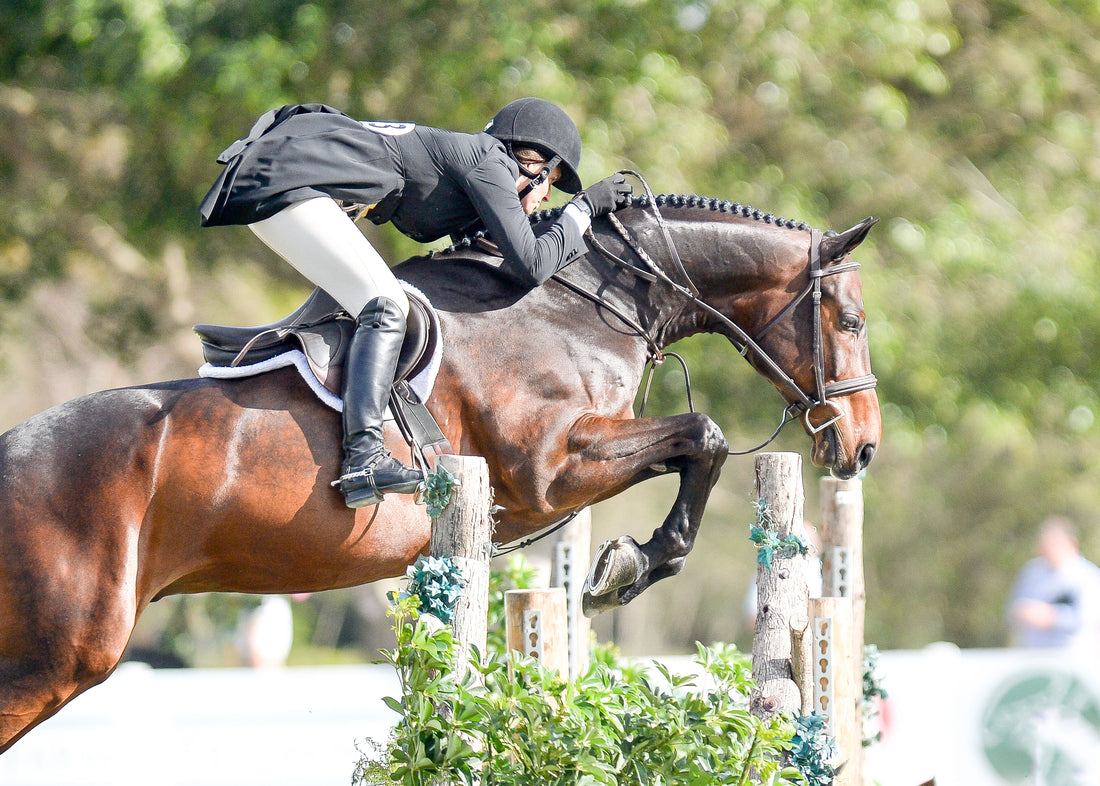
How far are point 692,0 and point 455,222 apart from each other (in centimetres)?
438

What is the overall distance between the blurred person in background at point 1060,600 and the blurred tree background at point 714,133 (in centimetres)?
106

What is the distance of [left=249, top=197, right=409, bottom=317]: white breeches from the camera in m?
3.32

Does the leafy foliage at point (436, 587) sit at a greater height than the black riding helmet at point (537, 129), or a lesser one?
lesser

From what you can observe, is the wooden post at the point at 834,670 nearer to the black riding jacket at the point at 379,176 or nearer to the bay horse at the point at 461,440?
the bay horse at the point at 461,440

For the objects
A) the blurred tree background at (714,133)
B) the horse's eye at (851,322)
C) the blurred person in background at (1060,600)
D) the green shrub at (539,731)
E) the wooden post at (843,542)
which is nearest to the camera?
the green shrub at (539,731)

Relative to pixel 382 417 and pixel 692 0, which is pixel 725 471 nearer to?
pixel 692 0

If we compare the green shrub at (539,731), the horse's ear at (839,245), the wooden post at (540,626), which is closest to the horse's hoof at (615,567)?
the wooden post at (540,626)

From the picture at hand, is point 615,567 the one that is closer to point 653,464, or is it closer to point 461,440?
point 653,464

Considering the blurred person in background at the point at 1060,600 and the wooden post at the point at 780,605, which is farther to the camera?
the blurred person in background at the point at 1060,600

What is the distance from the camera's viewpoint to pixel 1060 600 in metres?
6.92

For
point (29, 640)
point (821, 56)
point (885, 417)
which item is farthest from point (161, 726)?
point (821, 56)

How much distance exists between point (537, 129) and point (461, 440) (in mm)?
980

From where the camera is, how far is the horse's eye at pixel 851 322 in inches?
155

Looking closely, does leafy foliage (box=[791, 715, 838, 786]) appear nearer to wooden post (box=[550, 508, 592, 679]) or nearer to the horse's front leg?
the horse's front leg
